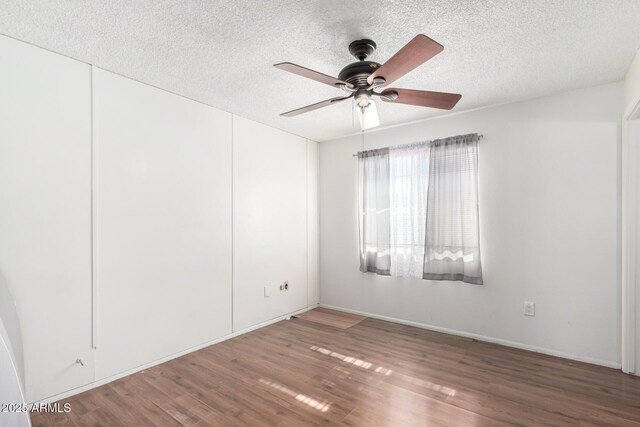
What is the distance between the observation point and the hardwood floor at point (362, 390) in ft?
6.68

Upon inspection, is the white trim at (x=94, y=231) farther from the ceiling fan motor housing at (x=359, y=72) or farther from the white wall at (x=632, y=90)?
the white wall at (x=632, y=90)

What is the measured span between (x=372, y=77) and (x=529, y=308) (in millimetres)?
2722

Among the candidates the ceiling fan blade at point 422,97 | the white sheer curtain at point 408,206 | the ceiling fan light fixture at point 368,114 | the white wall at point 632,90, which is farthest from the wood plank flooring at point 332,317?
the white wall at point 632,90

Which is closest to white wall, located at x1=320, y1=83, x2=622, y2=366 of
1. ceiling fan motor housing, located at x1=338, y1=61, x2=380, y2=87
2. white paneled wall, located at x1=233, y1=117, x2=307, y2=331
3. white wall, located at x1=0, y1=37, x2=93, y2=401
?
white paneled wall, located at x1=233, y1=117, x2=307, y2=331

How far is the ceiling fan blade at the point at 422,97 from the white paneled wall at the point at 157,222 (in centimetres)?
198

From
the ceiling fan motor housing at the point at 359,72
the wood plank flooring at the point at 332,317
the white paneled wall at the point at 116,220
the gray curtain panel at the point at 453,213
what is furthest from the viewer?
the wood plank flooring at the point at 332,317

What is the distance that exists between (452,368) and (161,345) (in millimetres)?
2574

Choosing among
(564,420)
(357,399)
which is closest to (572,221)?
(564,420)

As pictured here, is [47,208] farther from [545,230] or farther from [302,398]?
[545,230]

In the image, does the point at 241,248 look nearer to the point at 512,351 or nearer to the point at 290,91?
the point at 290,91

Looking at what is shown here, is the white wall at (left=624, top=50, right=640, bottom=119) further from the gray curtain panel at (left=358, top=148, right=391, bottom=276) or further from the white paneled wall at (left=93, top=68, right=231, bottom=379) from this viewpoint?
the white paneled wall at (left=93, top=68, right=231, bottom=379)

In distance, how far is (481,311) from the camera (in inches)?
132

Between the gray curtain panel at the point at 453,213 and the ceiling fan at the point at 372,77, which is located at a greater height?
the ceiling fan at the point at 372,77

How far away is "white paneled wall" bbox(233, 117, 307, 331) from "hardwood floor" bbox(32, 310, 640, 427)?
679mm
